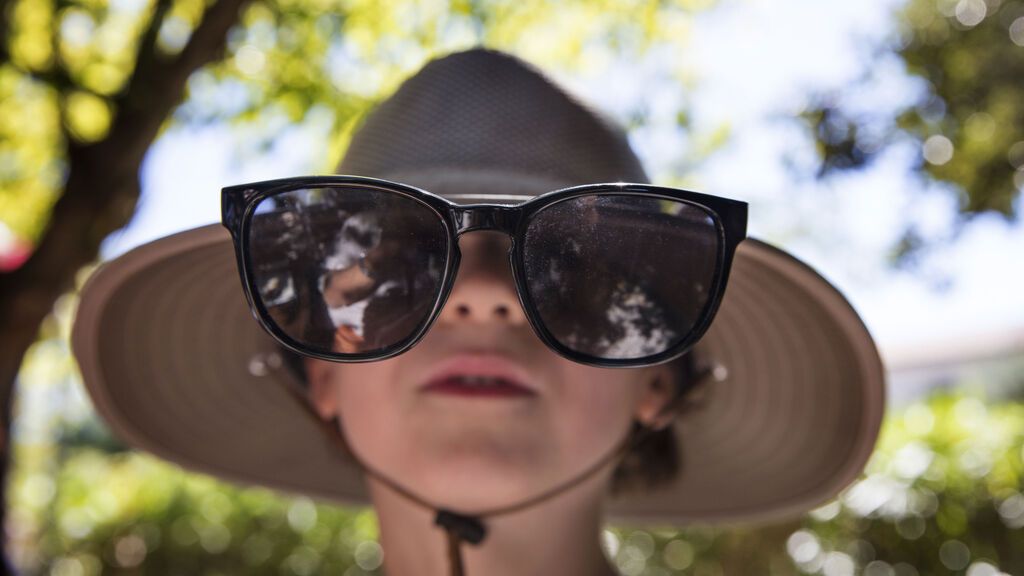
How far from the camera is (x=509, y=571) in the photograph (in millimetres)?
1610

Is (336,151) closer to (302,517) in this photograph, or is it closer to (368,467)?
(302,517)

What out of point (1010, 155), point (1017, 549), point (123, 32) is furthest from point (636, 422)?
point (123, 32)

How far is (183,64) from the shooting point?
442 cm

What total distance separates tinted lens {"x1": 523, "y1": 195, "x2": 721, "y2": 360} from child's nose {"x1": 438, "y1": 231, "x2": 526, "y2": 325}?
0.77 feet

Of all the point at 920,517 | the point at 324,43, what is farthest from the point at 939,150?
the point at 324,43

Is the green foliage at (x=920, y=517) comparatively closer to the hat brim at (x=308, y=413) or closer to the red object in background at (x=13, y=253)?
the hat brim at (x=308, y=413)

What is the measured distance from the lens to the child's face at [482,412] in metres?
1.46

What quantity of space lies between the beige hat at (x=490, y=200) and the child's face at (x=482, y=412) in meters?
0.18

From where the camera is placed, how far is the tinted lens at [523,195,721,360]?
3.79ft

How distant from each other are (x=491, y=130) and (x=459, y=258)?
1.52 feet

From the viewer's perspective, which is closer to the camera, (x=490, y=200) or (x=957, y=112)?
(x=490, y=200)

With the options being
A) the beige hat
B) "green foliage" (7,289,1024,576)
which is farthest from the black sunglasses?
"green foliage" (7,289,1024,576)

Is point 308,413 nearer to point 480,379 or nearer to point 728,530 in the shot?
point 480,379

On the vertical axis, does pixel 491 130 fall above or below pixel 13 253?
above
